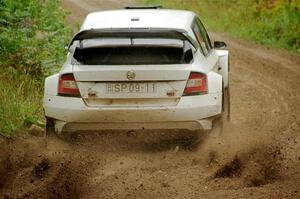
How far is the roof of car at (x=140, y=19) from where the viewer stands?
308 inches

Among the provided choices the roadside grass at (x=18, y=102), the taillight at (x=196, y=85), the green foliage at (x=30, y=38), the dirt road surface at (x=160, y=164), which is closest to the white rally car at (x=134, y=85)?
the taillight at (x=196, y=85)

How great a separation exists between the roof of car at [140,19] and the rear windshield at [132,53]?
442 millimetres

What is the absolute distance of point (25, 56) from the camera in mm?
11406

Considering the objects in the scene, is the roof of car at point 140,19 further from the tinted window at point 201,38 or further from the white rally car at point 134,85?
the white rally car at point 134,85

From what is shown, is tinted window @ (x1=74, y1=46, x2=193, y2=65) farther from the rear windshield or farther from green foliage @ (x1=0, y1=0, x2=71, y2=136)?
green foliage @ (x1=0, y1=0, x2=71, y2=136)

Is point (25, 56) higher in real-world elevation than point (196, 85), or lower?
lower

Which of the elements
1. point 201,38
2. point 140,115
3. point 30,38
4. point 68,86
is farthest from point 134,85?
point 30,38

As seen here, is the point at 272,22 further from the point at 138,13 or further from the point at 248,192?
the point at 248,192

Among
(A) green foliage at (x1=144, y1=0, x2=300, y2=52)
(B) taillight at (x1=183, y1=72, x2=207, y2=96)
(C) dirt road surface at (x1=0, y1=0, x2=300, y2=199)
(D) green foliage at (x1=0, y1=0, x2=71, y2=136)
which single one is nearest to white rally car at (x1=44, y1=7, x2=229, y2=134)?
(B) taillight at (x1=183, y1=72, x2=207, y2=96)

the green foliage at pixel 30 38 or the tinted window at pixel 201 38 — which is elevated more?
the tinted window at pixel 201 38

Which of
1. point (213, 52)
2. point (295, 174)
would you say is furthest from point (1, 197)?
point (213, 52)

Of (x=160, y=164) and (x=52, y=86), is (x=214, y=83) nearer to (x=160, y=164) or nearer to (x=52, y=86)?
(x=160, y=164)

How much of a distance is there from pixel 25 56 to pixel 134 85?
4644 mm

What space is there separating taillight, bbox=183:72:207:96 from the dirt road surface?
1.69 feet
